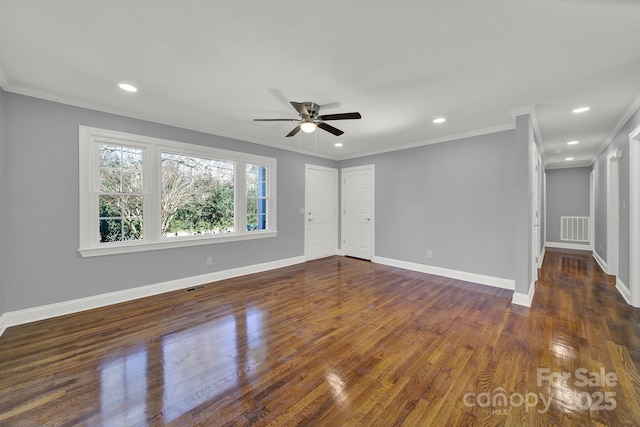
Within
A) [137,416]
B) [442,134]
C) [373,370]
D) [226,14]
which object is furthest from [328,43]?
[442,134]

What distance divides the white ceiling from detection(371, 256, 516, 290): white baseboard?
98.9 inches

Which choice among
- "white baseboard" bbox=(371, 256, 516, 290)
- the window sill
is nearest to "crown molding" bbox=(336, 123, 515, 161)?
"white baseboard" bbox=(371, 256, 516, 290)

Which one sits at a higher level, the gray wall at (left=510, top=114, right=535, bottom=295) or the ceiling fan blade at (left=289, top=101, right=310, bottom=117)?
the ceiling fan blade at (left=289, top=101, right=310, bottom=117)

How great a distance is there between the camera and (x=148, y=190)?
3.62 meters

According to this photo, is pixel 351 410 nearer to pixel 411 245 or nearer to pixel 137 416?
pixel 137 416

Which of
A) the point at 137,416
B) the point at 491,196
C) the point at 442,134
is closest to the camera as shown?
the point at 137,416

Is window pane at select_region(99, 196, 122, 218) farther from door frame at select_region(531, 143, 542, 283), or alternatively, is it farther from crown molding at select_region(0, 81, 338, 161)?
door frame at select_region(531, 143, 542, 283)

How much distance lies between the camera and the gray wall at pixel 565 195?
720 centimetres

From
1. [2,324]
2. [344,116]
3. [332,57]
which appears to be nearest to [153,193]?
[2,324]

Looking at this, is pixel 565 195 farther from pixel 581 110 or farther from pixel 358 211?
pixel 358 211

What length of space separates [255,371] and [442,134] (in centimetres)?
453

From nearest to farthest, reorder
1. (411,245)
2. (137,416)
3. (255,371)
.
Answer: (137,416) < (255,371) < (411,245)

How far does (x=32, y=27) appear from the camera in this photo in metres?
1.84

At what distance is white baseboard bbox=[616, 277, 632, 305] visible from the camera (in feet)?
11.0
